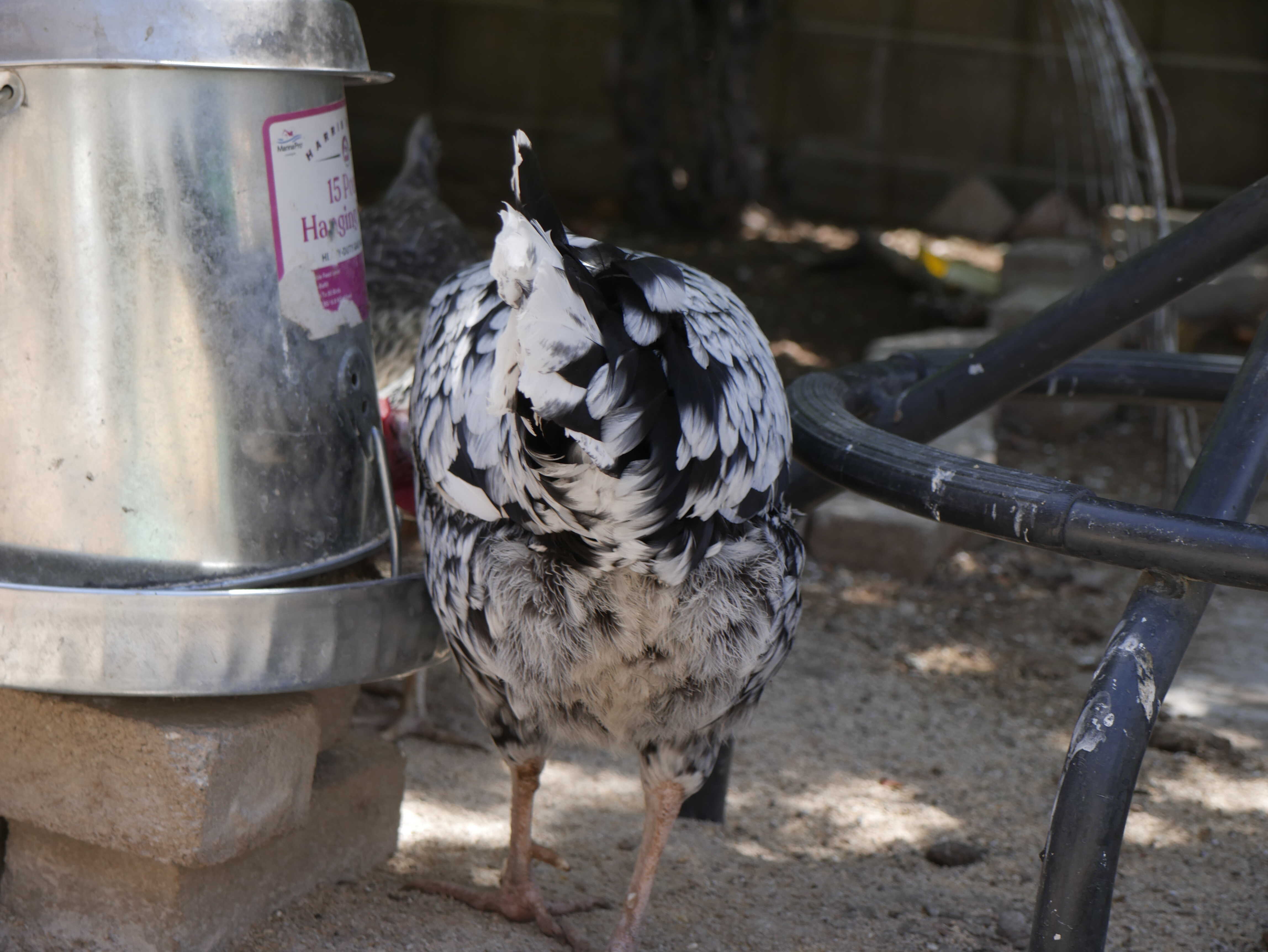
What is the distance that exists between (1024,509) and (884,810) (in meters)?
1.31

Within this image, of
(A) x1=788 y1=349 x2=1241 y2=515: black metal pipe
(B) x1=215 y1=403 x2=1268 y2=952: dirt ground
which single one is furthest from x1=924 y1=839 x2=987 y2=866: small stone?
(A) x1=788 y1=349 x2=1241 y2=515: black metal pipe

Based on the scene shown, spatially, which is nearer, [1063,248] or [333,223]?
[333,223]

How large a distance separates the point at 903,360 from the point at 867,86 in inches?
225

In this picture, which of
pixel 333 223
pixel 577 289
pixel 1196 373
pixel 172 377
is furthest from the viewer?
pixel 1196 373

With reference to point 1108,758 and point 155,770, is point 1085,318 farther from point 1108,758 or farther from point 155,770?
point 155,770

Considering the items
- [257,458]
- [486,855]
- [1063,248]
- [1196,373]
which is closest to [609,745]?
[486,855]

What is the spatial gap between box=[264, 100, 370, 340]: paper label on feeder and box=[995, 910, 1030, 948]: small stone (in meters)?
1.49

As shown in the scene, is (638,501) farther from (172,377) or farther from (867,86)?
(867,86)

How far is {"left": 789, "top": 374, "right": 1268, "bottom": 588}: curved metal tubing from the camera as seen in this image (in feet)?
4.54

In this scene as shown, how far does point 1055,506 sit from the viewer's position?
1.49m

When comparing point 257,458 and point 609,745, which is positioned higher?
point 257,458

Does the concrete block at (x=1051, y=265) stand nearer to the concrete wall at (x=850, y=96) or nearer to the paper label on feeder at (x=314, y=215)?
the concrete wall at (x=850, y=96)

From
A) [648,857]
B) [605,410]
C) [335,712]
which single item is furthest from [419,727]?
[605,410]

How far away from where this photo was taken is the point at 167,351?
1.78 metres
